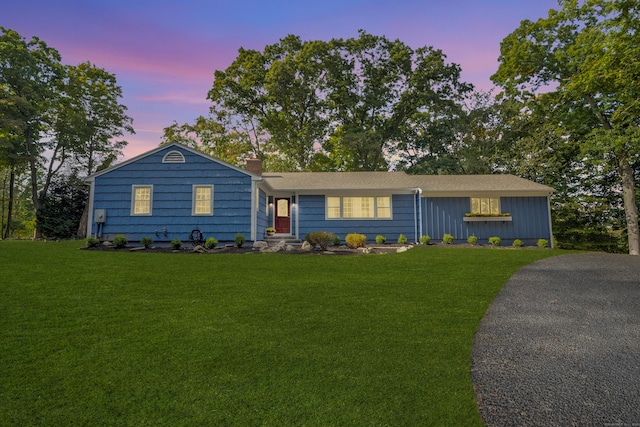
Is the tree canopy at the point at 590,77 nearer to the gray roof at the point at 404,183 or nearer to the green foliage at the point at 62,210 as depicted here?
the gray roof at the point at 404,183

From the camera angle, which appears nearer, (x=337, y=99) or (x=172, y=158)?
(x=172, y=158)

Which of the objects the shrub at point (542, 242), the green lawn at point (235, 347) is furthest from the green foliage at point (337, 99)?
the green lawn at point (235, 347)

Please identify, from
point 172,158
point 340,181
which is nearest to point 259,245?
point 172,158

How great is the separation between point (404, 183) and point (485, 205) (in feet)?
12.8

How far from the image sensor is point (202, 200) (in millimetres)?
15633

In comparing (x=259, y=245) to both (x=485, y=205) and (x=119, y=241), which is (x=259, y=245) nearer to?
(x=119, y=241)

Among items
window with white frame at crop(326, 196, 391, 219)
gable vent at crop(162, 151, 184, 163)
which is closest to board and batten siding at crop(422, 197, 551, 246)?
window with white frame at crop(326, 196, 391, 219)

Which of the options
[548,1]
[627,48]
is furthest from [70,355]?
[548,1]

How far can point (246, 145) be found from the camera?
104ft

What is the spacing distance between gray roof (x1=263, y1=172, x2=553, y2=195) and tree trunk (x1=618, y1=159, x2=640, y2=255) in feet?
17.2

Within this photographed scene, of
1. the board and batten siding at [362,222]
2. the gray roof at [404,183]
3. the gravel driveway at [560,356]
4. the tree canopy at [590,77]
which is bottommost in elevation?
the gravel driveway at [560,356]

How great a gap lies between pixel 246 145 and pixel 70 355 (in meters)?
28.3

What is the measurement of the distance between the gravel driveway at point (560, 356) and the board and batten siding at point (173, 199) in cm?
1058

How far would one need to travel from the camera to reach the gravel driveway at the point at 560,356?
3516 mm
